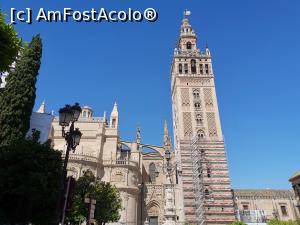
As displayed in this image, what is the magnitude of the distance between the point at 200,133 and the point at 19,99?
29.7m

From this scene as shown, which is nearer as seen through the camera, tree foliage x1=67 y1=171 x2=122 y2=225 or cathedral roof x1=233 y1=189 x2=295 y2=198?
tree foliage x1=67 y1=171 x2=122 y2=225

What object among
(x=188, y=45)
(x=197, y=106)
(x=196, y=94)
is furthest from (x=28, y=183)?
(x=188, y=45)

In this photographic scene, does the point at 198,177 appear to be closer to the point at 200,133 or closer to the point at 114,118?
the point at 200,133

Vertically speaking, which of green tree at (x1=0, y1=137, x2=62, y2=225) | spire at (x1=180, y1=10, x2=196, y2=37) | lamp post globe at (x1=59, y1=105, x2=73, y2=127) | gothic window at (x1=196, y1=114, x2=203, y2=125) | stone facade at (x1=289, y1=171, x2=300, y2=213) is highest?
spire at (x1=180, y1=10, x2=196, y2=37)

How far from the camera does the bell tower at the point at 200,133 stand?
39375mm

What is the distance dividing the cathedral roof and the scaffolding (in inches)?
581

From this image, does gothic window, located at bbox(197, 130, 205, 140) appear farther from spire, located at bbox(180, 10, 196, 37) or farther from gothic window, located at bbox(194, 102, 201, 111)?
spire, located at bbox(180, 10, 196, 37)

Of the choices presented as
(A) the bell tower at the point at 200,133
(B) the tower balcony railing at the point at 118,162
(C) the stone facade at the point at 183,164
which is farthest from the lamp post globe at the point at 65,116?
(A) the bell tower at the point at 200,133

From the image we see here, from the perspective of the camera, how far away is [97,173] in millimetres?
39344

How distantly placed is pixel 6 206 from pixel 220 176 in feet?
103

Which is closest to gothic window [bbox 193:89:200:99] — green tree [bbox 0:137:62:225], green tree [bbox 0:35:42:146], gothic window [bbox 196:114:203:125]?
gothic window [bbox 196:114:203:125]

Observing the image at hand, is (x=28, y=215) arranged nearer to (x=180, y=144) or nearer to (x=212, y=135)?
(x=180, y=144)

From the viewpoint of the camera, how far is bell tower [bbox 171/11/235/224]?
39.4 metres

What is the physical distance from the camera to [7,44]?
34.2ft
